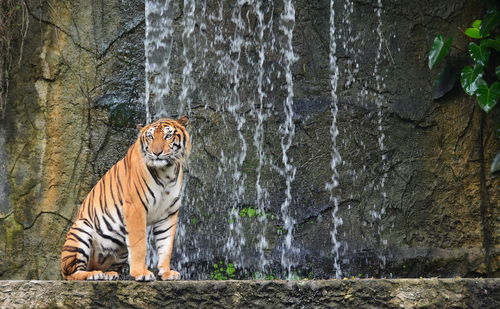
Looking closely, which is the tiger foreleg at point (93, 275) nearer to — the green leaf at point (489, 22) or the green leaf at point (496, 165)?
the green leaf at point (496, 165)

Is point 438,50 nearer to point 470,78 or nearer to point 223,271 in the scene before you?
point 470,78

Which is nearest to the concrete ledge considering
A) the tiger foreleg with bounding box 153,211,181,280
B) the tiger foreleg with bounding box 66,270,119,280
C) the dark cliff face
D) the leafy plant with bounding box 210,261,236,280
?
the tiger foreleg with bounding box 66,270,119,280

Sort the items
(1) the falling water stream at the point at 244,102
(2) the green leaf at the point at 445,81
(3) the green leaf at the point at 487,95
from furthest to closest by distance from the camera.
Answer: (2) the green leaf at the point at 445,81, (1) the falling water stream at the point at 244,102, (3) the green leaf at the point at 487,95

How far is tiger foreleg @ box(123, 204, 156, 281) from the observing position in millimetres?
4523

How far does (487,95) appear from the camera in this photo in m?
6.69

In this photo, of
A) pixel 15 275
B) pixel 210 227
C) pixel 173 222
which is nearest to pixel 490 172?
pixel 210 227

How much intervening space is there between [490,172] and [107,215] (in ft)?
12.5

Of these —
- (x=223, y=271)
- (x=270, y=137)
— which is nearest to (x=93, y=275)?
(x=223, y=271)

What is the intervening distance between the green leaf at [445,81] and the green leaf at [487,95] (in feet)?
1.06

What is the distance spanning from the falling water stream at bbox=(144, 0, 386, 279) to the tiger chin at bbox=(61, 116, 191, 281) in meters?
2.01

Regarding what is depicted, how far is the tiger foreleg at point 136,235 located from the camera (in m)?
4.52

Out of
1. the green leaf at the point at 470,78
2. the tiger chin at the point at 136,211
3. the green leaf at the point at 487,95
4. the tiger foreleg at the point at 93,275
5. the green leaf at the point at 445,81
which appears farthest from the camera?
the green leaf at the point at 445,81

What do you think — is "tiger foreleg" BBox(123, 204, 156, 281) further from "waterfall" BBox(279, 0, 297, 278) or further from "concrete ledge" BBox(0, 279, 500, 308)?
"waterfall" BBox(279, 0, 297, 278)

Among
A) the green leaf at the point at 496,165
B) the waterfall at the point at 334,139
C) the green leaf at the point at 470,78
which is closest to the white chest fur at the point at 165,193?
the waterfall at the point at 334,139
